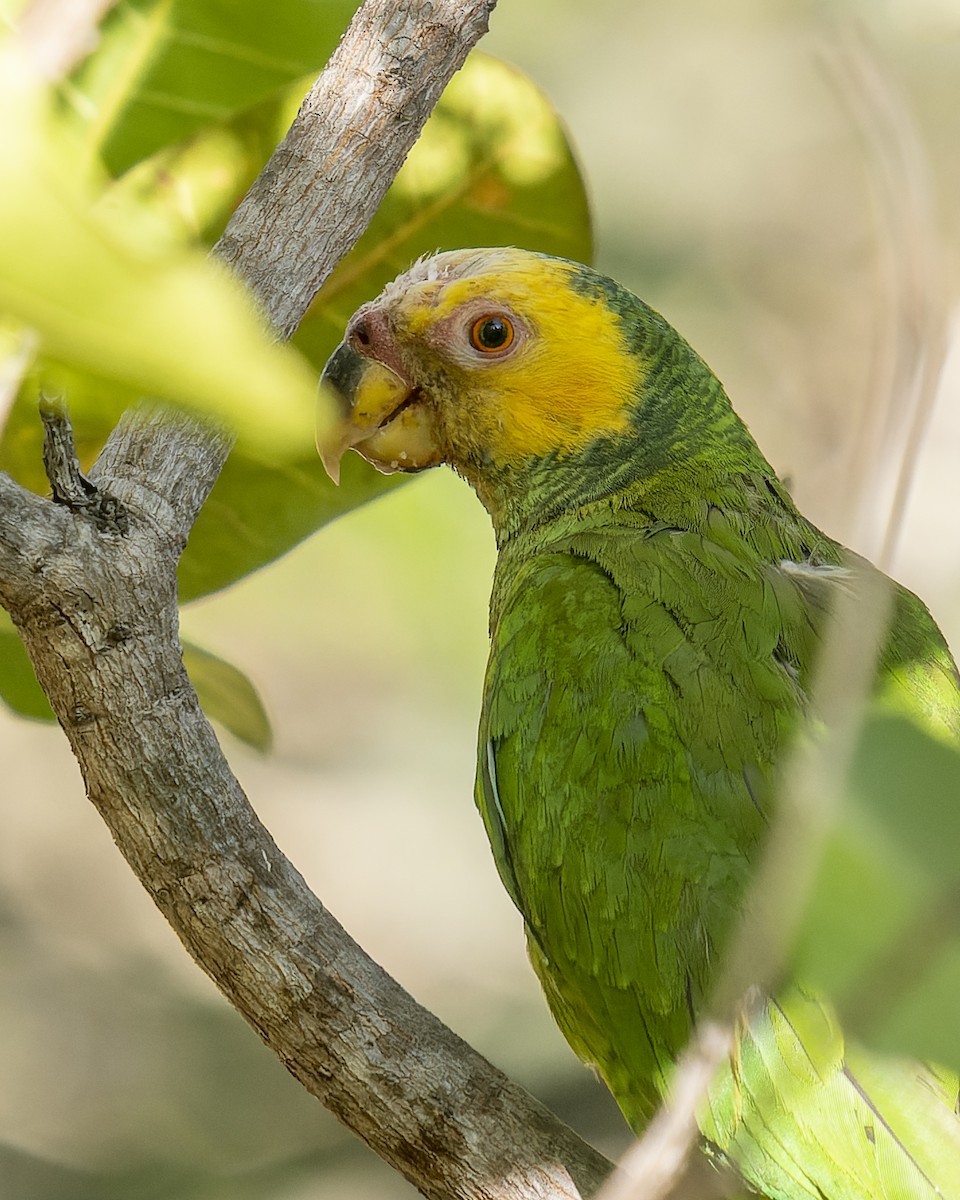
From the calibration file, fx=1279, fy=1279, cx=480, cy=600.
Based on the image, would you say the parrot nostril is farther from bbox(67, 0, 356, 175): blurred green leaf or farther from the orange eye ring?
bbox(67, 0, 356, 175): blurred green leaf

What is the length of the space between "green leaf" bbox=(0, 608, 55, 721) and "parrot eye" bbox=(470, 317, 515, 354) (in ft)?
2.22

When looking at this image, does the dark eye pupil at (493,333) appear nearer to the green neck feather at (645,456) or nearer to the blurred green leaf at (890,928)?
the green neck feather at (645,456)

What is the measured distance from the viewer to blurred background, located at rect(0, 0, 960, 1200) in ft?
10.3

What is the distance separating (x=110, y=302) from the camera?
214 mm

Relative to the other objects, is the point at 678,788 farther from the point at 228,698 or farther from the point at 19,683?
the point at 19,683

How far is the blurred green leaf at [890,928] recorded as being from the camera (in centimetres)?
36

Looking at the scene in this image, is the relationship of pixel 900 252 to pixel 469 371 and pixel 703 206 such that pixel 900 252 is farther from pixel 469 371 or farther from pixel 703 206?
pixel 703 206

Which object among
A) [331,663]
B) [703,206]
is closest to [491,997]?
[331,663]

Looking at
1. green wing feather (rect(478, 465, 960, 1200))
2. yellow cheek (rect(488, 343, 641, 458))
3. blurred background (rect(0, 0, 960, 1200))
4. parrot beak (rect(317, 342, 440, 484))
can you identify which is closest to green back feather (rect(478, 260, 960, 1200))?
green wing feather (rect(478, 465, 960, 1200))

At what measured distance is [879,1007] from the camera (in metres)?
0.37

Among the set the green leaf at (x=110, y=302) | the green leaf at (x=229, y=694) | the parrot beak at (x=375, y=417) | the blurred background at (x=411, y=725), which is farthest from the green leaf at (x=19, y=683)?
the green leaf at (x=110, y=302)

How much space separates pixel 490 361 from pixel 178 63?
544mm

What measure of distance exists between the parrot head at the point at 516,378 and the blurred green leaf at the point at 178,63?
31 centimetres

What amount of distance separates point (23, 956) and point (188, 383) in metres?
3.49
